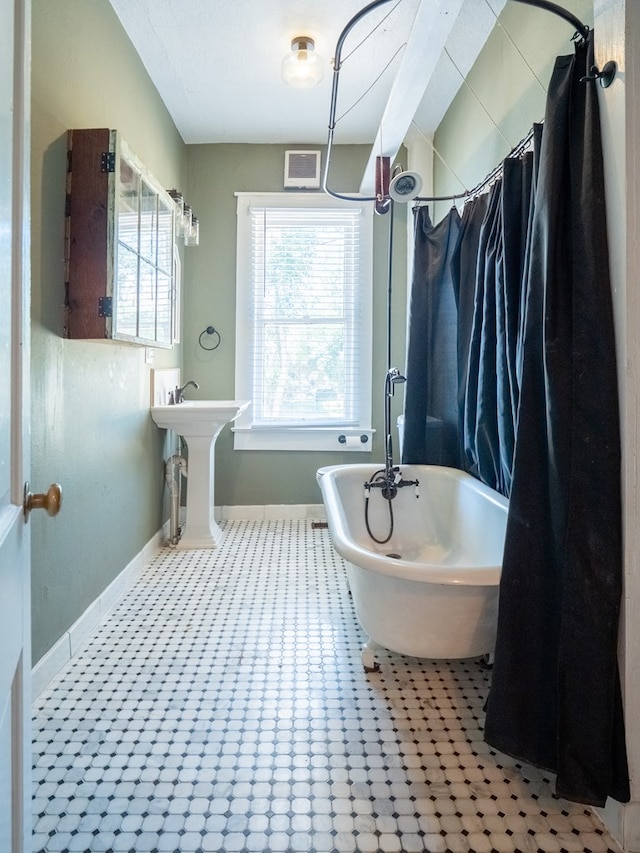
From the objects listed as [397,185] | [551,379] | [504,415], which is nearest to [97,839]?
[551,379]

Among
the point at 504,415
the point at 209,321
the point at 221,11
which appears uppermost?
the point at 221,11

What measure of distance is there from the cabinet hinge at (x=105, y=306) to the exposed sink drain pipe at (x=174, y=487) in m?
1.50

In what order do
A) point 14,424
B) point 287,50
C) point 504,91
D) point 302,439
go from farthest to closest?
point 302,439 → point 287,50 → point 504,91 → point 14,424

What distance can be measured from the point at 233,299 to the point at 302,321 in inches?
20.9

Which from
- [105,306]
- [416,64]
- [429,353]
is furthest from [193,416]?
[416,64]

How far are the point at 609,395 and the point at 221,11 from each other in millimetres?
2501

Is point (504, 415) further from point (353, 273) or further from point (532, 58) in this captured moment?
point (353, 273)

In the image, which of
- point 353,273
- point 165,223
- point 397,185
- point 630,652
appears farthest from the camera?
point 353,273

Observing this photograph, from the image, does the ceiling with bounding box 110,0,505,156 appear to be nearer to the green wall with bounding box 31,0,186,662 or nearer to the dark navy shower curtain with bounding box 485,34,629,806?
the green wall with bounding box 31,0,186,662

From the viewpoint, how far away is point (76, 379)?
207 cm

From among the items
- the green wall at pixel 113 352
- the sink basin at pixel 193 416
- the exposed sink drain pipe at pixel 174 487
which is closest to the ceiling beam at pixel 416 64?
the green wall at pixel 113 352

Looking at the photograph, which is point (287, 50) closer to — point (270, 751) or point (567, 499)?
point (567, 499)

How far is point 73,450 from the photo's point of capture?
2.04 m

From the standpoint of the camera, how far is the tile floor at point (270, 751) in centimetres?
124
